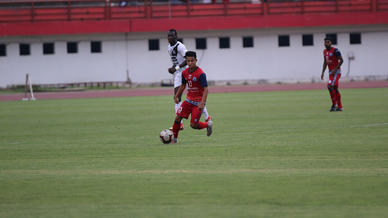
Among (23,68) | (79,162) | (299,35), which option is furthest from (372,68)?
(79,162)

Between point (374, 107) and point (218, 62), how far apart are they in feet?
86.9

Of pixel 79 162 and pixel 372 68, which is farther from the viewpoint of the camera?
pixel 372 68

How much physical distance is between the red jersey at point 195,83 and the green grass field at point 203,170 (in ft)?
3.03

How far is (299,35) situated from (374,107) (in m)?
26.3

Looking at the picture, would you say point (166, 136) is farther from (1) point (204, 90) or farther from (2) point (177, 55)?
(2) point (177, 55)

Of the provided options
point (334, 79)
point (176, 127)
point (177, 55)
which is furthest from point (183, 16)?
point (176, 127)

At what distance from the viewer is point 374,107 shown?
2095cm

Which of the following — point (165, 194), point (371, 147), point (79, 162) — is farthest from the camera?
point (371, 147)

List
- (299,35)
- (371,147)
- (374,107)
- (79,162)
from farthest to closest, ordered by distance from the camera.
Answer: (299,35)
(374,107)
(371,147)
(79,162)

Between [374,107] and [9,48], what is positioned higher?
[9,48]

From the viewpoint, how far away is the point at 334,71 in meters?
20.8

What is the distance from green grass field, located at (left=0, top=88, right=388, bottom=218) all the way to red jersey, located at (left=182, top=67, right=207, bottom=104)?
923mm

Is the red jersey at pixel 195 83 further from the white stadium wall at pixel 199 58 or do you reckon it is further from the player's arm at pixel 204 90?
the white stadium wall at pixel 199 58

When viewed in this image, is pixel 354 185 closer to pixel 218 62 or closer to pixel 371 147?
pixel 371 147
